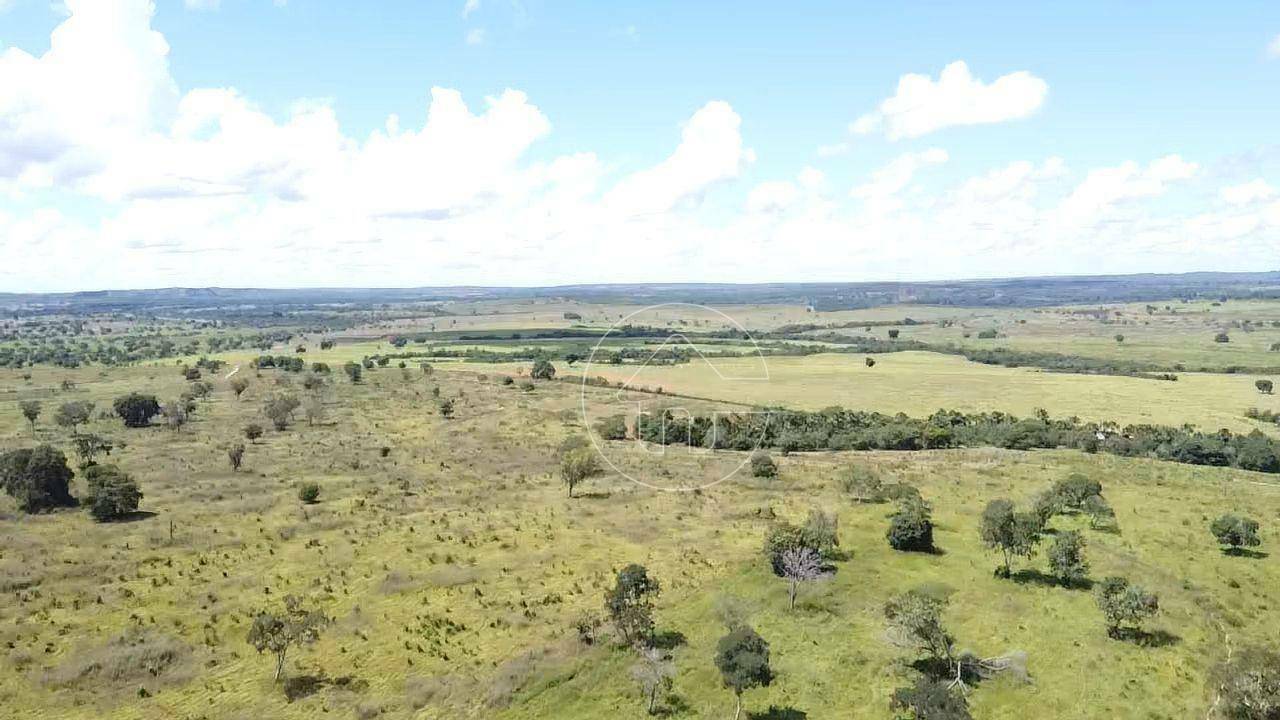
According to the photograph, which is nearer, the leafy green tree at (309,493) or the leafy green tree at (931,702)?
the leafy green tree at (931,702)

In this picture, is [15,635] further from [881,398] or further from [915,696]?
[881,398]

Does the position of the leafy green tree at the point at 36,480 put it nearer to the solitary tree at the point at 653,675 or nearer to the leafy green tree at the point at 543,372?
the solitary tree at the point at 653,675

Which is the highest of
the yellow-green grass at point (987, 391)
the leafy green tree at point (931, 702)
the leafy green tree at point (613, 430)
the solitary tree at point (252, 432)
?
the solitary tree at point (252, 432)

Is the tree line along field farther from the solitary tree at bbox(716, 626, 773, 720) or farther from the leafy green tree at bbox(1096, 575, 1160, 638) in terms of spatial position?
the solitary tree at bbox(716, 626, 773, 720)

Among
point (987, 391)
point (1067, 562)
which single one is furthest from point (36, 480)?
point (987, 391)

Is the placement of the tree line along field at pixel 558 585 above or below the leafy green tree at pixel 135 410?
below

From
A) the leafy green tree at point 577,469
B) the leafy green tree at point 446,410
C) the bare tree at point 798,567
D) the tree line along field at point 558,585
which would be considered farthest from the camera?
the leafy green tree at point 446,410

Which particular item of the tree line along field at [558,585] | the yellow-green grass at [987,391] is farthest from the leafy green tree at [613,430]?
the yellow-green grass at [987,391]
